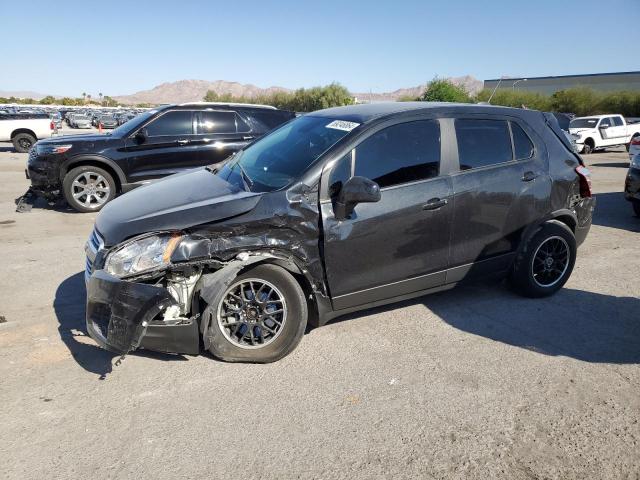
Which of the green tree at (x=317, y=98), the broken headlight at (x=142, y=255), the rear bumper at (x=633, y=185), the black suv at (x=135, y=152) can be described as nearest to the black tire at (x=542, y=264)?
the broken headlight at (x=142, y=255)

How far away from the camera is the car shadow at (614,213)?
7938 millimetres

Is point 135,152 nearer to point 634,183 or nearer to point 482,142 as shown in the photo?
point 482,142

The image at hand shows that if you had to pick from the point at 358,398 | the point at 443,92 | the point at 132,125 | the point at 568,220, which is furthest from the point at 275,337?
the point at 443,92

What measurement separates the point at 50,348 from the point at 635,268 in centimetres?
612

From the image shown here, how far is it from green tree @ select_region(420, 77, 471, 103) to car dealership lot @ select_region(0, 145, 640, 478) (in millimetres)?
51382

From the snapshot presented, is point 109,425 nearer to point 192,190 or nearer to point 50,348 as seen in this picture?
point 50,348

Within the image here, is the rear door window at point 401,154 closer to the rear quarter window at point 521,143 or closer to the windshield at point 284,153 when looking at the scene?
the windshield at point 284,153

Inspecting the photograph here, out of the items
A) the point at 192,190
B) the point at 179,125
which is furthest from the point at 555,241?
the point at 179,125

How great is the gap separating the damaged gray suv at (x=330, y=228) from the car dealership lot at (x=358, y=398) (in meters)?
0.32

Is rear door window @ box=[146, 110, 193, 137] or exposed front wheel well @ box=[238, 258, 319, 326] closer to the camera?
exposed front wheel well @ box=[238, 258, 319, 326]

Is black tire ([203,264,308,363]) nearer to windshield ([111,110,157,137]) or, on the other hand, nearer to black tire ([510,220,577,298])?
black tire ([510,220,577,298])

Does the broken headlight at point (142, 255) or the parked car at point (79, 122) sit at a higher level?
the parked car at point (79, 122)

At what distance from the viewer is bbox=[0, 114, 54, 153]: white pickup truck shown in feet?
68.5

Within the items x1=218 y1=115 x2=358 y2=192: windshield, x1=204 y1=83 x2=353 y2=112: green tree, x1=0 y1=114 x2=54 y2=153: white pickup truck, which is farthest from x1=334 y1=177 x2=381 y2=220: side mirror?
x1=204 y1=83 x2=353 y2=112: green tree
